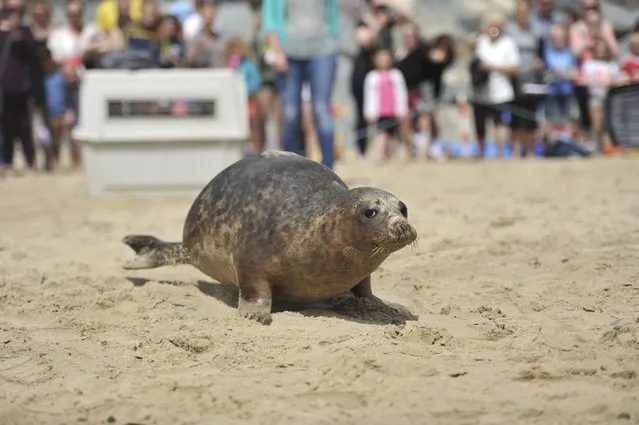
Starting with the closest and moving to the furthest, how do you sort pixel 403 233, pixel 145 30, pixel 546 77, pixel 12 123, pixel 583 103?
pixel 403 233 → pixel 145 30 → pixel 12 123 → pixel 546 77 → pixel 583 103

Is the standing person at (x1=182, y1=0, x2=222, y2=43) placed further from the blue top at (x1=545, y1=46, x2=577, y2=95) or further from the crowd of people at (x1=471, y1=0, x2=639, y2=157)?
the blue top at (x1=545, y1=46, x2=577, y2=95)

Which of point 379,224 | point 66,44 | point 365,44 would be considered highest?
point 66,44

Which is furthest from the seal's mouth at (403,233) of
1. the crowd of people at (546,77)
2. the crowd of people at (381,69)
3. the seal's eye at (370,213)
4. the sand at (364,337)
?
the crowd of people at (546,77)

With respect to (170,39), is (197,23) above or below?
above

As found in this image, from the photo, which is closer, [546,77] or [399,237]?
[399,237]

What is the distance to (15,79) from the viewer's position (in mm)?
10352

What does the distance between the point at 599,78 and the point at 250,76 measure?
12.3 feet

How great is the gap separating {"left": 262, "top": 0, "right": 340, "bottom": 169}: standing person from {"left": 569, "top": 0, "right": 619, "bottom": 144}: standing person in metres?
4.13

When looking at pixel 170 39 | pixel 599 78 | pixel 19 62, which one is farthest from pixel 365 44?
pixel 19 62

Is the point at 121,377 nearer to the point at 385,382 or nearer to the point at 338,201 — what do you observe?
the point at 385,382

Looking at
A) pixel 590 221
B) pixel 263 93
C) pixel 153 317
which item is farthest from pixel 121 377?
pixel 263 93

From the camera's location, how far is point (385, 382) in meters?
3.20

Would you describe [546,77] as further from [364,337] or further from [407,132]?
[364,337]

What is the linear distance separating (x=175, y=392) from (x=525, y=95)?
27.4 ft
